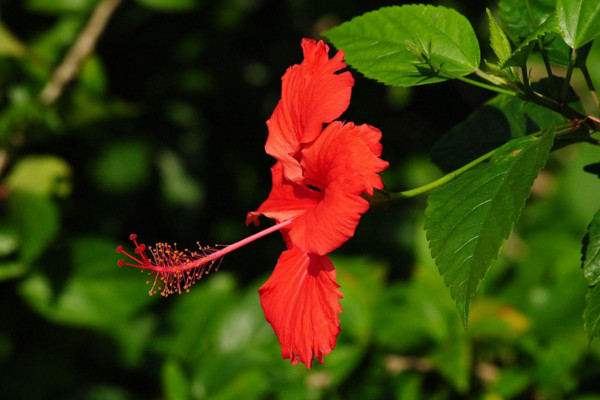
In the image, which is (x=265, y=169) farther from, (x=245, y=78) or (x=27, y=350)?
(x=27, y=350)

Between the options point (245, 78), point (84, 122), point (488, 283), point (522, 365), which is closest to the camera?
point (522, 365)

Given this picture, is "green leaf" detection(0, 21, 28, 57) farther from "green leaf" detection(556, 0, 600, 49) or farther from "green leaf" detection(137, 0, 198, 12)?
"green leaf" detection(556, 0, 600, 49)

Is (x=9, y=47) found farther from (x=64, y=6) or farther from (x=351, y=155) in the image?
(x=351, y=155)

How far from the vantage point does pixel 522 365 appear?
72.7 inches

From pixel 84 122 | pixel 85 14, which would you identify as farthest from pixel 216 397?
pixel 85 14

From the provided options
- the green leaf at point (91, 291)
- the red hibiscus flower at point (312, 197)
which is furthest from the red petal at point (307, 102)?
the green leaf at point (91, 291)

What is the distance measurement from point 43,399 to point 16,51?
1.13 metres

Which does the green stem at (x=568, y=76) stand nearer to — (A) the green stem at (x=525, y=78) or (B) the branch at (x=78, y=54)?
(A) the green stem at (x=525, y=78)

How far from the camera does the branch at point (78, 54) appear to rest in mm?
2258

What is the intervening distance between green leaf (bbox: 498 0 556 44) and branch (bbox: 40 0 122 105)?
151cm

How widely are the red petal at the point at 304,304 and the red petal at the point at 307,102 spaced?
0.14m

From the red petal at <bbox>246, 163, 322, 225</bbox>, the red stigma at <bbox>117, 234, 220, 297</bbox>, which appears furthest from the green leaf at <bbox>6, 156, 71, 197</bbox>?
the red petal at <bbox>246, 163, 322, 225</bbox>

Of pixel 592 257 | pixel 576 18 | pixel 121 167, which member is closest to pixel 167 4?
pixel 121 167

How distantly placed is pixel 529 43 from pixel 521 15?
283mm
